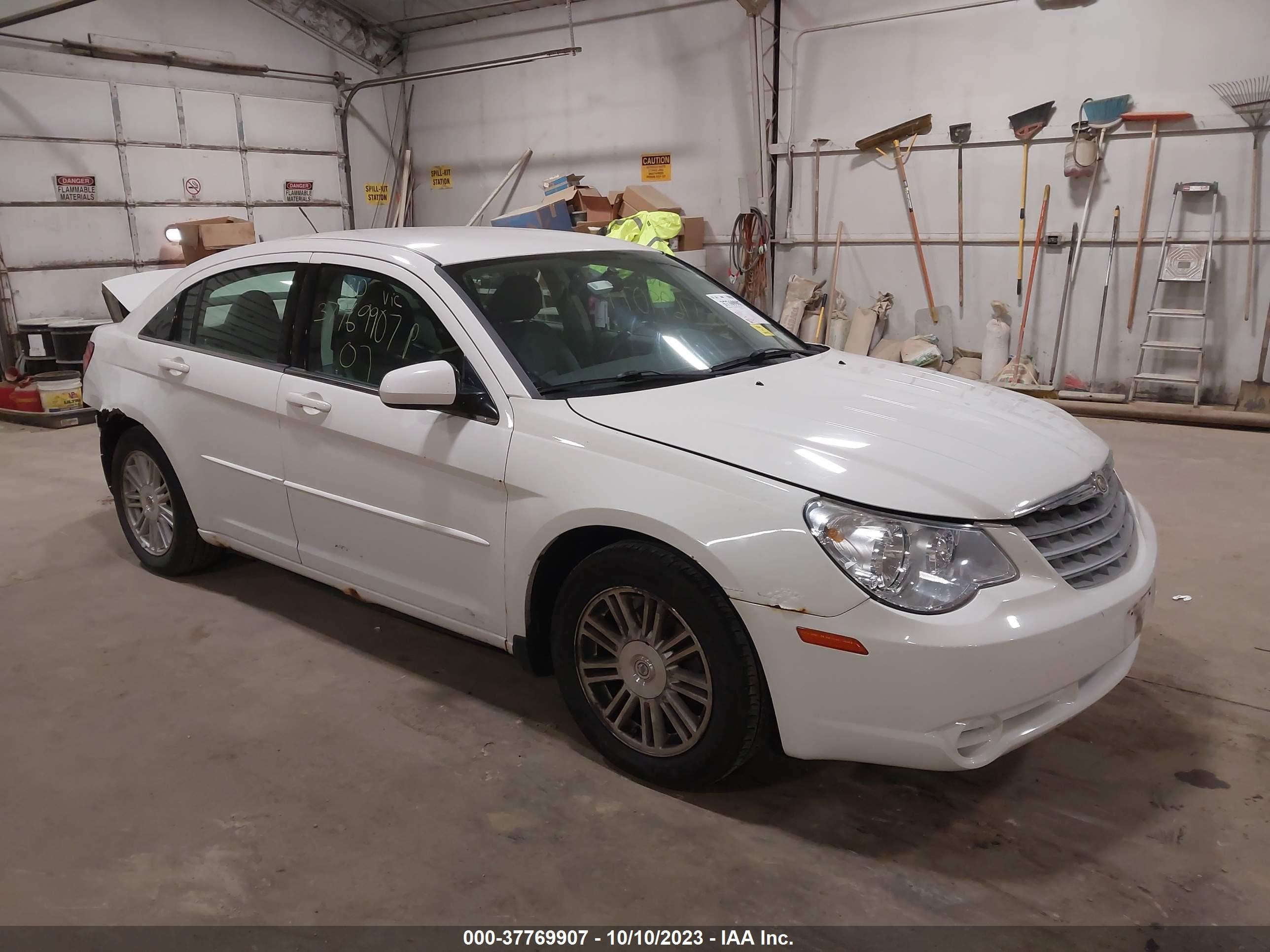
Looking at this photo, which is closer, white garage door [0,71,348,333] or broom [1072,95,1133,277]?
broom [1072,95,1133,277]

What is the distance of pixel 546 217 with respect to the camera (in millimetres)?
8266

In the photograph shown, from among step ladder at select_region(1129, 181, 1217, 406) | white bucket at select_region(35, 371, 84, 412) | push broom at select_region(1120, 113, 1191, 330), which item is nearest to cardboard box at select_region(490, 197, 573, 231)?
white bucket at select_region(35, 371, 84, 412)

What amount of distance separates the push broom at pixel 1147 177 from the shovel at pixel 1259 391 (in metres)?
0.85

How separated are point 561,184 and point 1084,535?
739 cm

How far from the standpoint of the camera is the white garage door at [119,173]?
7.93m

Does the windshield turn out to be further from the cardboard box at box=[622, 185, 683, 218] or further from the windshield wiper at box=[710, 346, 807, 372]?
the cardboard box at box=[622, 185, 683, 218]

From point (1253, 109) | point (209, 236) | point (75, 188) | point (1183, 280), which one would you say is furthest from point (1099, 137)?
point (75, 188)

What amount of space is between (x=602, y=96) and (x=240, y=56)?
12.3 feet

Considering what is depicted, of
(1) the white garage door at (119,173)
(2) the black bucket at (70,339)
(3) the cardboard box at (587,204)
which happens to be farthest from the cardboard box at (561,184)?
(2) the black bucket at (70,339)

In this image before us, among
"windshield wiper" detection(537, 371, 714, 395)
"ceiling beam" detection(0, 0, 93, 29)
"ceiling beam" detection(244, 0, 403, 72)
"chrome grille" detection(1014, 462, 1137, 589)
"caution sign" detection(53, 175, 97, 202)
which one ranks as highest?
"ceiling beam" detection(244, 0, 403, 72)

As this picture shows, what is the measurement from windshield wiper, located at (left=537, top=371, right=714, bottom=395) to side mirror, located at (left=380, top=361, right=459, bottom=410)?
0.78 ft

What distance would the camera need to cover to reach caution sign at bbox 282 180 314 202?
33.1ft

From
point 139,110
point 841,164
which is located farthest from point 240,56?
point 841,164

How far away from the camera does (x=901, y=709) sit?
1.91m
